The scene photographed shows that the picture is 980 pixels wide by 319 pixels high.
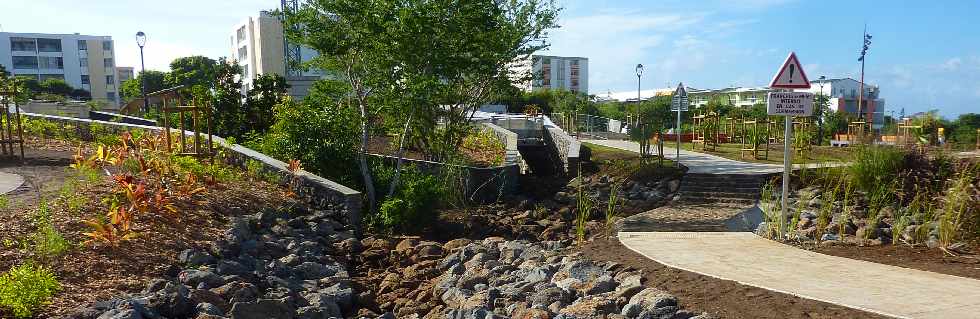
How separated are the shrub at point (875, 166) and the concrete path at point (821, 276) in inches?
192

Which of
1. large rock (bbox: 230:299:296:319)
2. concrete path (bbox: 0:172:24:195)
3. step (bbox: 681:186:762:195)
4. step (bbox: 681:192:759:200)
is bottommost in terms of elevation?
step (bbox: 681:192:759:200)

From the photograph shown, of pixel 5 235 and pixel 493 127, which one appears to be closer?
pixel 5 235

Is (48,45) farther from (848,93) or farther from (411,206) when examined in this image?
(848,93)

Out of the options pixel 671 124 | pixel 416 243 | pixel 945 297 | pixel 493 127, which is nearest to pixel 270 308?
pixel 416 243

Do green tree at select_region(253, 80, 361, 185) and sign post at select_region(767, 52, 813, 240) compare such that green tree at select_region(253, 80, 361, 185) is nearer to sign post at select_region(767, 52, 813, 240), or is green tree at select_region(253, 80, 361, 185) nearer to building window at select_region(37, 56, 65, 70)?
sign post at select_region(767, 52, 813, 240)

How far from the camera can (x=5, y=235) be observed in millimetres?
6324

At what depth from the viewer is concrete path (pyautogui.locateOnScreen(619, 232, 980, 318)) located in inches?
216

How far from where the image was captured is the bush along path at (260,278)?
551 cm

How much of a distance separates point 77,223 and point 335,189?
4046 millimetres

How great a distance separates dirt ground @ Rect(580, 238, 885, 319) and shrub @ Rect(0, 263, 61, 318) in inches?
202

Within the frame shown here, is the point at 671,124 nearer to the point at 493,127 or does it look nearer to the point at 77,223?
the point at 493,127

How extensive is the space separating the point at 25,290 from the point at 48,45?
85941mm

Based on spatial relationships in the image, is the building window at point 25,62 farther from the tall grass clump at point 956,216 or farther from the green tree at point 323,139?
the tall grass clump at point 956,216

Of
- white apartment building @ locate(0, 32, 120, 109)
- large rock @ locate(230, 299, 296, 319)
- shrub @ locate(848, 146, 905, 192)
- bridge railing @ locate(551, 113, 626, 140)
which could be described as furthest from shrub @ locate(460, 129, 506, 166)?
white apartment building @ locate(0, 32, 120, 109)
